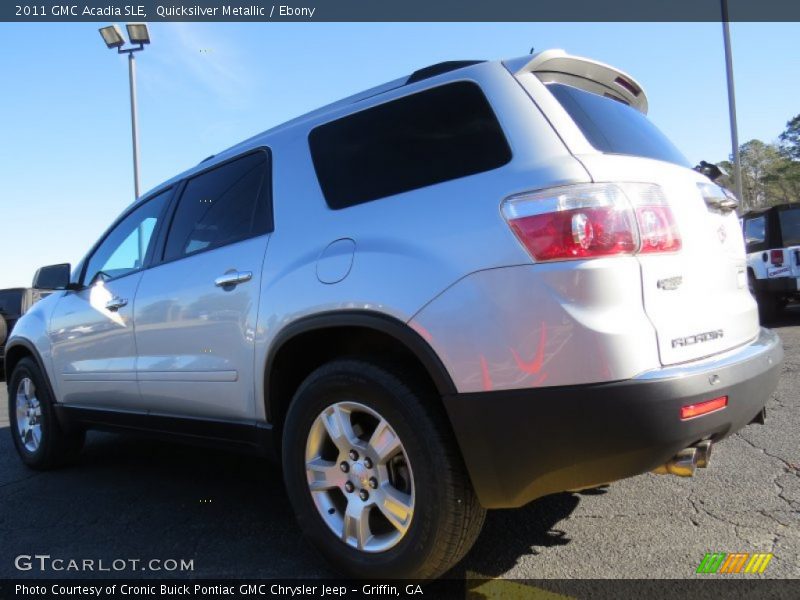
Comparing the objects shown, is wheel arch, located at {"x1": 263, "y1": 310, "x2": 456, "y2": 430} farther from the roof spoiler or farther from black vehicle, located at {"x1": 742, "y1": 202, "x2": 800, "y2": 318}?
black vehicle, located at {"x1": 742, "y1": 202, "x2": 800, "y2": 318}

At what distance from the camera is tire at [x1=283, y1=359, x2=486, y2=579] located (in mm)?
2133

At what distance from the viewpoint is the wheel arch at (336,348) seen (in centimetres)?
216

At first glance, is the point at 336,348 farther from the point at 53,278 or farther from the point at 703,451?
the point at 53,278

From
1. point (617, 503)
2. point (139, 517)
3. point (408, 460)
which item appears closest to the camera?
point (408, 460)

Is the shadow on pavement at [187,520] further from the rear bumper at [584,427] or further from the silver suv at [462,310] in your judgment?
the rear bumper at [584,427]

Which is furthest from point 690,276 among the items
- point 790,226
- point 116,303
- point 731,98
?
point 731,98

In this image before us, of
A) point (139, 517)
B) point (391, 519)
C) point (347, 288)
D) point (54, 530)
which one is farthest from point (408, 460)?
point (54, 530)

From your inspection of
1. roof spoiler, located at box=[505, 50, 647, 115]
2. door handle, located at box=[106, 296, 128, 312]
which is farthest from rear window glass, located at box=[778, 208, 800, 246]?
door handle, located at box=[106, 296, 128, 312]

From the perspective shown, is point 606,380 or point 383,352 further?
point 383,352

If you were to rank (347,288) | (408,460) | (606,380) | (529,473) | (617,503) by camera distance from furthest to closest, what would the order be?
(617,503), (347,288), (408,460), (529,473), (606,380)

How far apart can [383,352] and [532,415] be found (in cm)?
70

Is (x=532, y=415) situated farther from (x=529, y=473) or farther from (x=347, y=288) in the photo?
(x=347, y=288)

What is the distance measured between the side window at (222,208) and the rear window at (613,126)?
1.43m

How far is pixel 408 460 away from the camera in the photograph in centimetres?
221
